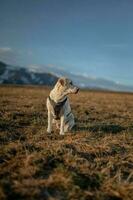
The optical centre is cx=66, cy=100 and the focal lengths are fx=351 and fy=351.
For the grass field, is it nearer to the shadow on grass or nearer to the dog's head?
the shadow on grass

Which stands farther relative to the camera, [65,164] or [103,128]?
[103,128]

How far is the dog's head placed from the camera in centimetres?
1248

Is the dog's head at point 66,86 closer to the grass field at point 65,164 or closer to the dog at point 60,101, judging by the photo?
the dog at point 60,101

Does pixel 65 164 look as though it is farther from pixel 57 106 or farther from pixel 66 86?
pixel 66 86

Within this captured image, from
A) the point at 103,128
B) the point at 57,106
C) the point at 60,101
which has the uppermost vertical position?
the point at 60,101

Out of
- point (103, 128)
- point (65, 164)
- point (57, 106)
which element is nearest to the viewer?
point (65, 164)

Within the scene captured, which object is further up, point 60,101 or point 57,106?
point 60,101

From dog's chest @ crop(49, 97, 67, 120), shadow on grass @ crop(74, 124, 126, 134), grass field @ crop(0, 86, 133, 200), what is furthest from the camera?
shadow on grass @ crop(74, 124, 126, 134)

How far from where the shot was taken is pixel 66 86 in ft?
41.1

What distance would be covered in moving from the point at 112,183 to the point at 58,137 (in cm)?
499

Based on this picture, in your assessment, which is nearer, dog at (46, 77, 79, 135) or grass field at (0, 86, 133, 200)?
grass field at (0, 86, 133, 200)

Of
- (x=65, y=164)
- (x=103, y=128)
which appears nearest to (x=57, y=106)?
(x=103, y=128)

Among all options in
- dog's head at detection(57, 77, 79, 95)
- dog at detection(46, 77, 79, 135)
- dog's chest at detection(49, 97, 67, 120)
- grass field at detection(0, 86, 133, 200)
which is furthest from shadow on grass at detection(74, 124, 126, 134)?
dog's head at detection(57, 77, 79, 95)

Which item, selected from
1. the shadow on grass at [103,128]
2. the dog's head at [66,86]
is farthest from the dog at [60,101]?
the shadow on grass at [103,128]
